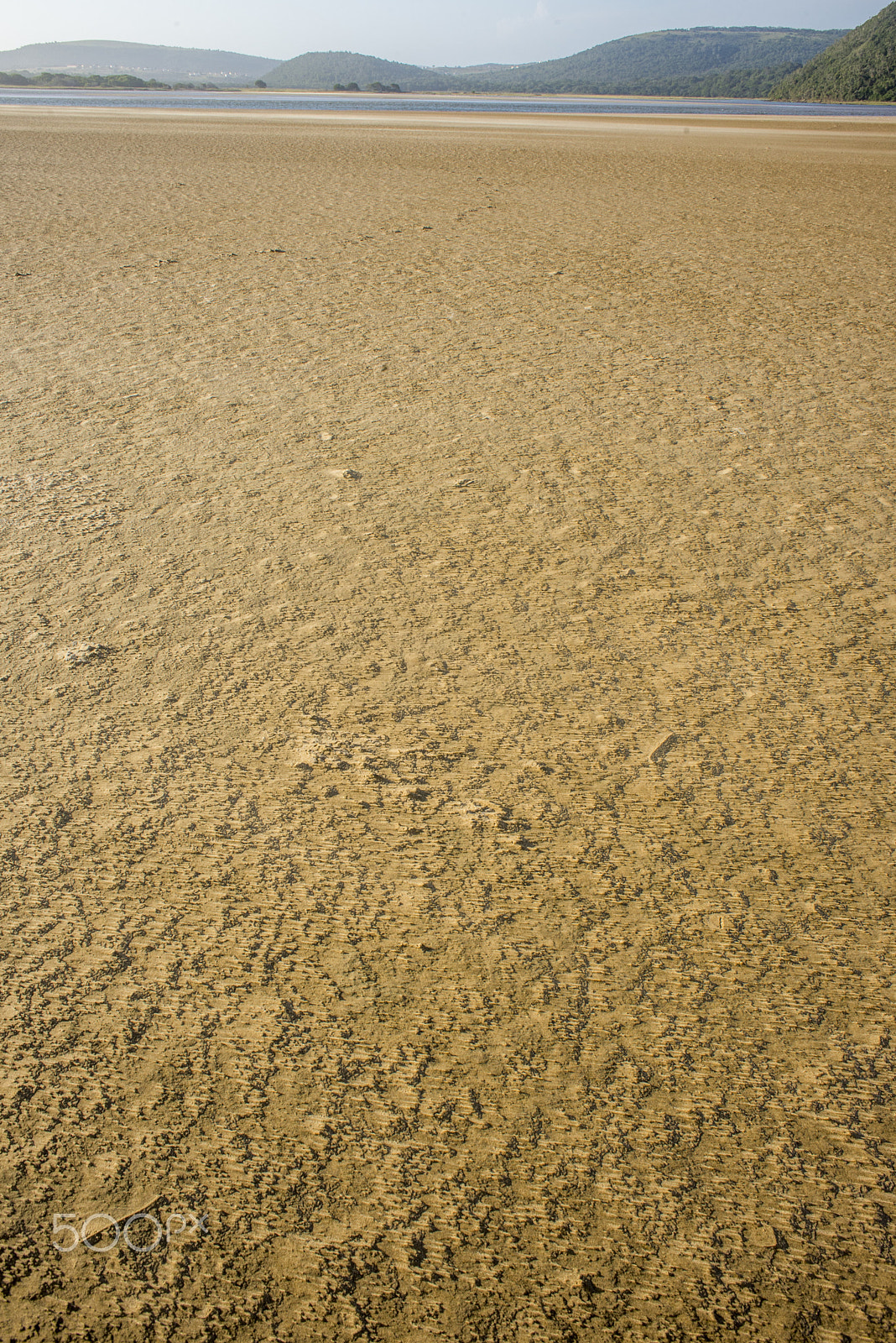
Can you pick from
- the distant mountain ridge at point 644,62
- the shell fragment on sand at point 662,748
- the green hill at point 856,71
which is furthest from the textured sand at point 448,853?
the distant mountain ridge at point 644,62

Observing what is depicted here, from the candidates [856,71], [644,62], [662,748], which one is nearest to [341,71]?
[644,62]

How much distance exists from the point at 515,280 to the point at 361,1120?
5203mm

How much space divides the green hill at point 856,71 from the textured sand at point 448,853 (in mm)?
57825

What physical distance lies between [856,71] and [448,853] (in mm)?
66413

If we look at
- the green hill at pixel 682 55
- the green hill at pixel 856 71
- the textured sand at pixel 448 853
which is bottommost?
the textured sand at pixel 448 853

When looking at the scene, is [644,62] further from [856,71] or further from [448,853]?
[448,853]

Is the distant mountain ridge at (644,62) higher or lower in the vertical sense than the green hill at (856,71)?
higher

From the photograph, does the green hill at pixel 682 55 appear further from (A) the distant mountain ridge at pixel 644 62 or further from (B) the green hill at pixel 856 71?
(B) the green hill at pixel 856 71

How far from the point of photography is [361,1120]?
1021mm

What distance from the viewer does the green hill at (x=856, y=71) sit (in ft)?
161

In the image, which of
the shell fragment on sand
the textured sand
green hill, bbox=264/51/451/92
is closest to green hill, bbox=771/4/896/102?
the textured sand

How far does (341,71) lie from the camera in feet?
507

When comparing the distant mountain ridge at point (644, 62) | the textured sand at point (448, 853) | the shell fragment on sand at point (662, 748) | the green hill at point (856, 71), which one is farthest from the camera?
the distant mountain ridge at point (644, 62)

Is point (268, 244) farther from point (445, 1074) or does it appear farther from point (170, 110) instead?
point (170, 110)
